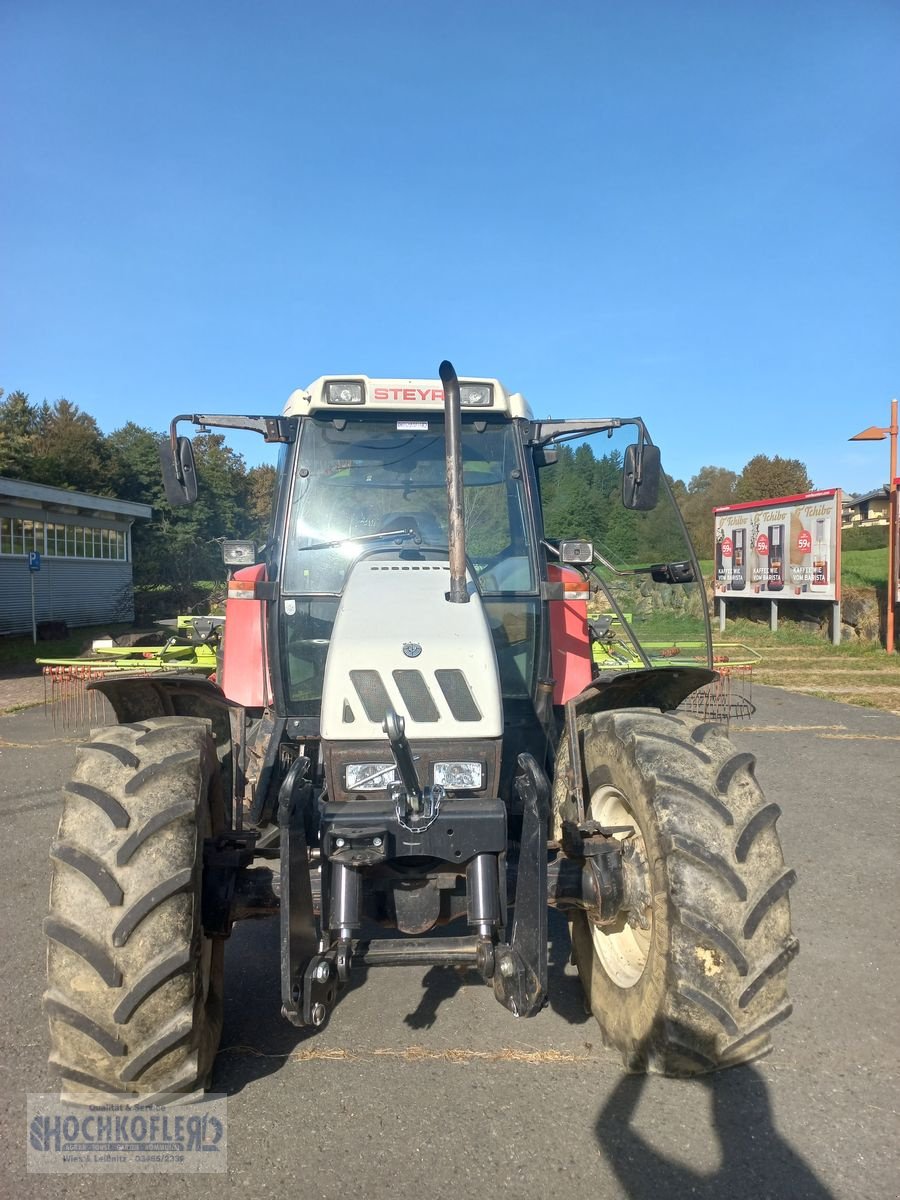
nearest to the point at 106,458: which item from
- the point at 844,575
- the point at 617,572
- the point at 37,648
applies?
the point at 37,648

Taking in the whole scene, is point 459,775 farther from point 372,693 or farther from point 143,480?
point 143,480

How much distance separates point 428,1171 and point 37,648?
60.4 feet

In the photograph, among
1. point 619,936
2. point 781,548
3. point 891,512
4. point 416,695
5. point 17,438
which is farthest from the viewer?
point 17,438

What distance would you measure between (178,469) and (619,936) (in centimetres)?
284

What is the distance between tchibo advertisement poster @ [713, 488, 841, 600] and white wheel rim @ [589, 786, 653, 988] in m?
15.2

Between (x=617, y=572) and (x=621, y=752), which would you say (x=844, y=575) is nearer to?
(x=617, y=572)

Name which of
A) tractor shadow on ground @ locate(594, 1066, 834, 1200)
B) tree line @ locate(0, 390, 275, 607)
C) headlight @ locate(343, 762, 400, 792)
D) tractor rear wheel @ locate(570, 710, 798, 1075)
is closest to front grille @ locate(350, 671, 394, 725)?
headlight @ locate(343, 762, 400, 792)

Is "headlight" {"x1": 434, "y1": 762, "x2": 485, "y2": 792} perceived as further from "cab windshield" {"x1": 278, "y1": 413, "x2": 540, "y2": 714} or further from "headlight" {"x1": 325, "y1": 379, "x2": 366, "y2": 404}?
"headlight" {"x1": 325, "y1": 379, "x2": 366, "y2": 404}

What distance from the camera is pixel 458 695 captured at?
315 cm

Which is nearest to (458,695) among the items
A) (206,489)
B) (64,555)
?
(206,489)

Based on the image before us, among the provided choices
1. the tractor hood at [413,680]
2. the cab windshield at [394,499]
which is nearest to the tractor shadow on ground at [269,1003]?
the tractor hood at [413,680]

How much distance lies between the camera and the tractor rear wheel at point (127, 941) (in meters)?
2.66

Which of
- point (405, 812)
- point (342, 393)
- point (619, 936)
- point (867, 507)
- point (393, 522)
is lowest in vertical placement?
point (619, 936)

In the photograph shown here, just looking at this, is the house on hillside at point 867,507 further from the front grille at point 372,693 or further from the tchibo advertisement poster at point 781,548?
the front grille at point 372,693
